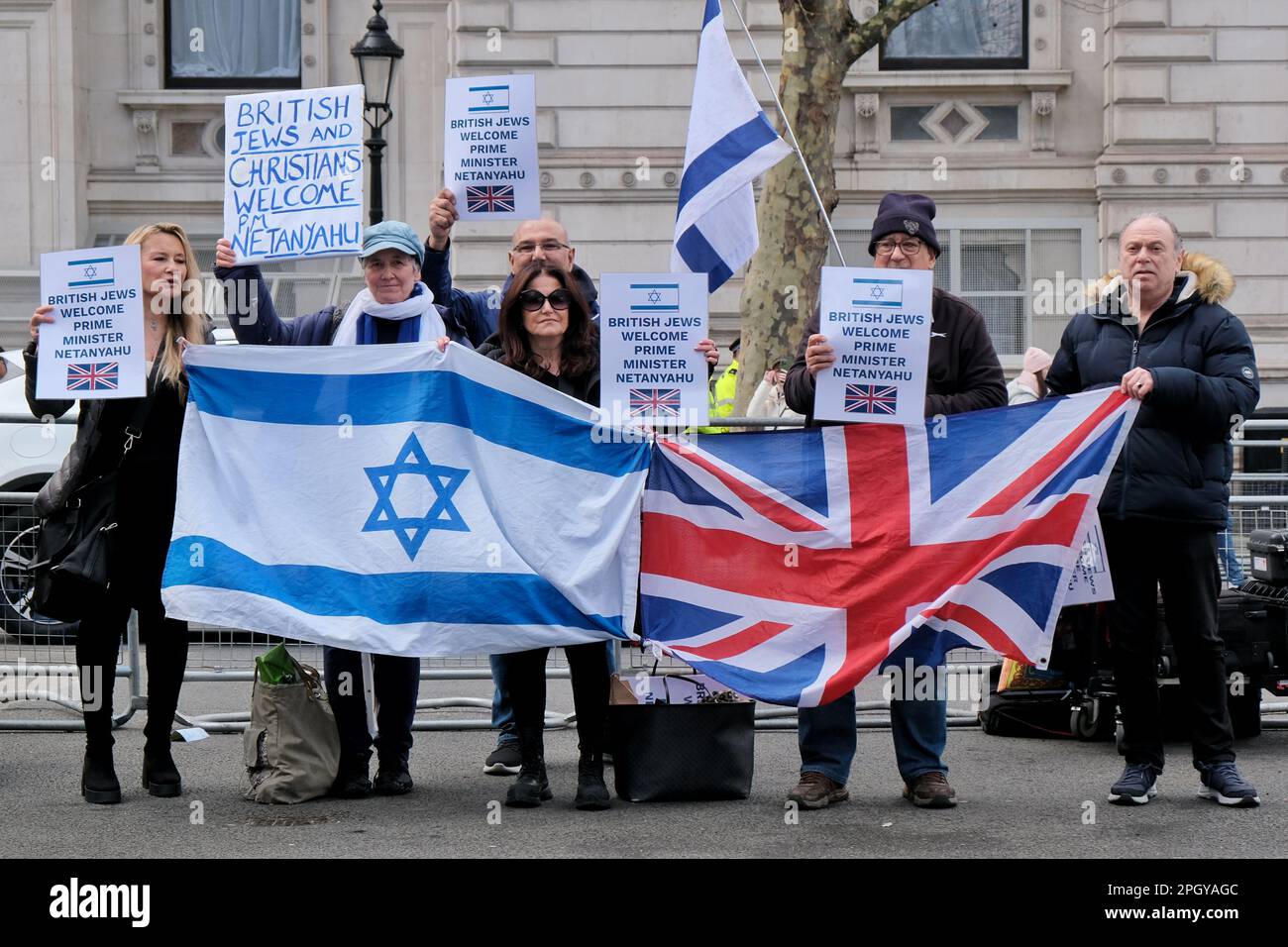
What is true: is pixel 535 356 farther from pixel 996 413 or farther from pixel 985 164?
pixel 985 164

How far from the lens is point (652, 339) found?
23.3ft

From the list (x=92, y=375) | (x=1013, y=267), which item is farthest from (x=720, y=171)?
(x=1013, y=267)

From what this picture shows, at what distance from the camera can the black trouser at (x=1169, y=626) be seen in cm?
714

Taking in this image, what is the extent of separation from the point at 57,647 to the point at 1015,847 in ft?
16.4

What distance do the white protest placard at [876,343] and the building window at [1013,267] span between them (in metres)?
15.8

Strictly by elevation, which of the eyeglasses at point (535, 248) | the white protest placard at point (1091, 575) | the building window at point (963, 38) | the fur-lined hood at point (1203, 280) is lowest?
the white protest placard at point (1091, 575)

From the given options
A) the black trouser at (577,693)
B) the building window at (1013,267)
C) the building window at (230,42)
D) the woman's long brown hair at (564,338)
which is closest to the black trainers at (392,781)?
the black trouser at (577,693)

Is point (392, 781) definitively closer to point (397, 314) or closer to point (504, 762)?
point (504, 762)

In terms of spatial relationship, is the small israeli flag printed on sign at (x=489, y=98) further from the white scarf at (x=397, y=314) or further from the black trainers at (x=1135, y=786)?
the black trainers at (x=1135, y=786)

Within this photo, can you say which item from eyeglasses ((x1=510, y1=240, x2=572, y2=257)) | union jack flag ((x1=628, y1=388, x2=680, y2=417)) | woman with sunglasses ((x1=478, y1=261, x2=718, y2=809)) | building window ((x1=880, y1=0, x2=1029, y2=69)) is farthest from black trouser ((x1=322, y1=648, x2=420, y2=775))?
building window ((x1=880, y1=0, x2=1029, y2=69))

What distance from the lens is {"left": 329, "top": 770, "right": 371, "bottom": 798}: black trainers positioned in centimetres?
740

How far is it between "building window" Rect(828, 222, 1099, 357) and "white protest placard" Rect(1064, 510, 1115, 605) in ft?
50.8

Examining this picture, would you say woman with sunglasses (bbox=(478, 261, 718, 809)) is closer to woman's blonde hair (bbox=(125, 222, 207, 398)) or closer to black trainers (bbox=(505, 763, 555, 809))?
black trainers (bbox=(505, 763, 555, 809))

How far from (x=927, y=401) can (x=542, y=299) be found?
5.14 feet
